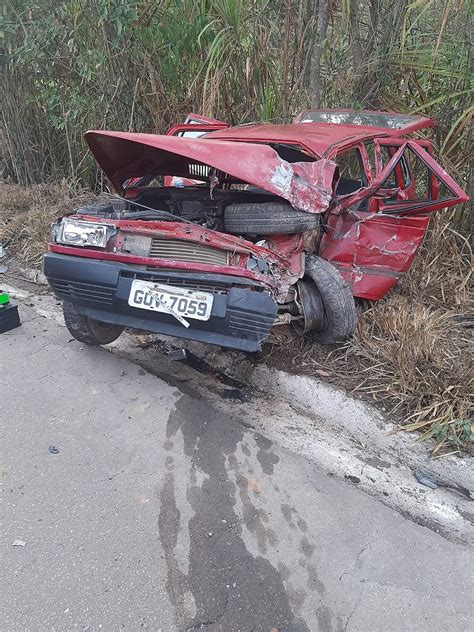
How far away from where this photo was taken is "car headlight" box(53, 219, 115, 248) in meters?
2.68

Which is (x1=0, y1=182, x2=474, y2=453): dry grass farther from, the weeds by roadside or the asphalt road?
the asphalt road

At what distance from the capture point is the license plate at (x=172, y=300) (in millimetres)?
2473

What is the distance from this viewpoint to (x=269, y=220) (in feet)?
9.15

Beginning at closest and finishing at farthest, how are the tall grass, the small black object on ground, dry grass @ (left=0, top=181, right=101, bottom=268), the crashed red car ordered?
1. the crashed red car
2. the small black object on ground
3. the tall grass
4. dry grass @ (left=0, top=181, right=101, bottom=268)

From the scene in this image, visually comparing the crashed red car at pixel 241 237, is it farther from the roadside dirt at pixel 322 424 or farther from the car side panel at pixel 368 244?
the roadside dirt at pixel 322 424

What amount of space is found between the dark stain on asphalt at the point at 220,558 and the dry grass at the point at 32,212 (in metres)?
3.19

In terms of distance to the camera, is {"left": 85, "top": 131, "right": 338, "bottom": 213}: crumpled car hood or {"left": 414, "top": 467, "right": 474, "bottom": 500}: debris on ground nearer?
{"left": 414, "top": 467, "right": 474, "bottom": 500}: debris on ground

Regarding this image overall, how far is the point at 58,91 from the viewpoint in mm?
5449

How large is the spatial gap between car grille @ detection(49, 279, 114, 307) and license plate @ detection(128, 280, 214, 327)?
14 centimetres

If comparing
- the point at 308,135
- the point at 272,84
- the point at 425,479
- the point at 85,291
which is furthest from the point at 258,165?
the point at 272,84

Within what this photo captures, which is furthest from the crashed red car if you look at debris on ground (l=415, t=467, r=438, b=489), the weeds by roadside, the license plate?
debris on ground (l=415, t=467, r=438, b=489)

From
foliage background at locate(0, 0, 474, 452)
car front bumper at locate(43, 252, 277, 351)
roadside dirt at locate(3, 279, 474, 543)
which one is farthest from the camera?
foliage background at locate(0, 0, 474, 452)

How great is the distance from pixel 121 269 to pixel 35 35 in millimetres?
3939

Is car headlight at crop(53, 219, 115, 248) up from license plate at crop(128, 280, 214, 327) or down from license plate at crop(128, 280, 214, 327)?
up
